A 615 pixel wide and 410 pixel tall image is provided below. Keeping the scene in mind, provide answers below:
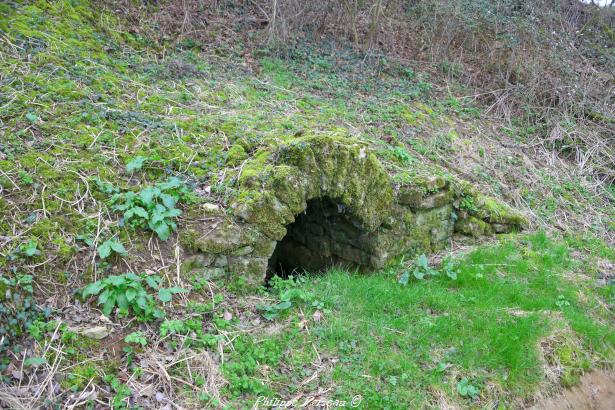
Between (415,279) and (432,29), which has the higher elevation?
(432,29)

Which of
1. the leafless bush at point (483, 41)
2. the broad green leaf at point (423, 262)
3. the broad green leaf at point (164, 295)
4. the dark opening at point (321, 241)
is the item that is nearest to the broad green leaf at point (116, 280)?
the broad green leaf at point (164, 295)

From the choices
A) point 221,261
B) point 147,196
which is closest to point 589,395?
point 221,261

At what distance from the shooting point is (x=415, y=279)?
17.8 ft

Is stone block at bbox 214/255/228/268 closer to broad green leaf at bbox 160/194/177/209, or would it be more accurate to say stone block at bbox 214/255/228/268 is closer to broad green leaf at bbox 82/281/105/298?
broad green leaf at bbox 160/194/177/209

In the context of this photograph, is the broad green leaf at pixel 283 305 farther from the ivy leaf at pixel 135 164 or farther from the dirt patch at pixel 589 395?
the dirt patch at pixel 589 395

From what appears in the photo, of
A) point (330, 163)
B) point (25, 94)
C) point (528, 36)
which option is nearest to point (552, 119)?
point (528, 36)

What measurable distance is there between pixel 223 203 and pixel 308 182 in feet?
2.97

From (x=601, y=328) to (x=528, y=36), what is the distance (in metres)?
7.77

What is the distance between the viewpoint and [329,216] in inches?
239

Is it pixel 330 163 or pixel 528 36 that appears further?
pixel 528 36

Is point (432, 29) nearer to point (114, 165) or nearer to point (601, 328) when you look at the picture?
point (601, 328)

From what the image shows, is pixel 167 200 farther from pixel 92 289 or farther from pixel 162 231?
pixel 92 289

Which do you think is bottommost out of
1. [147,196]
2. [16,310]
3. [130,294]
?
[16,310]

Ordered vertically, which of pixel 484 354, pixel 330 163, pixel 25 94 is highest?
pixel 330 163
